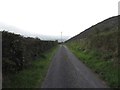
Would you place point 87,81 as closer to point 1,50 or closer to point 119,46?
point 1,50

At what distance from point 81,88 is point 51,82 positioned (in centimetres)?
207

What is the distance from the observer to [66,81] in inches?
454

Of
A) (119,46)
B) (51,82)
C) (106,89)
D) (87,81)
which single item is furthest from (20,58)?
(119,46)

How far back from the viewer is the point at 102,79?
39.8 feet

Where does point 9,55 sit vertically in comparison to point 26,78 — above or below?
above

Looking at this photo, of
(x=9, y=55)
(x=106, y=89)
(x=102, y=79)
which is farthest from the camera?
→ (x=9, y=55)

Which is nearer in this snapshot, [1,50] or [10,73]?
[1,50]

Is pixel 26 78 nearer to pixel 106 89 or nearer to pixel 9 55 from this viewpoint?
pixel 9 55

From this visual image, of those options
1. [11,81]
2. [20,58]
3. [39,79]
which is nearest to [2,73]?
[11,81]

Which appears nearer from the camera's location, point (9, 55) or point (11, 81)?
point (11, 81)

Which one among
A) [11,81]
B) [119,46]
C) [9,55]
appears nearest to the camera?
[11,81]

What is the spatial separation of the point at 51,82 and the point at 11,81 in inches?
84.5

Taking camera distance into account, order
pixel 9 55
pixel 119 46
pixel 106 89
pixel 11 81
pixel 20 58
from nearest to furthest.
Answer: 1. pixel 106 89
2. pixel 11 81
3. pixel 9 55
4. pixel 20 58
5. pixel 119 46

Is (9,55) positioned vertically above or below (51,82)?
above
